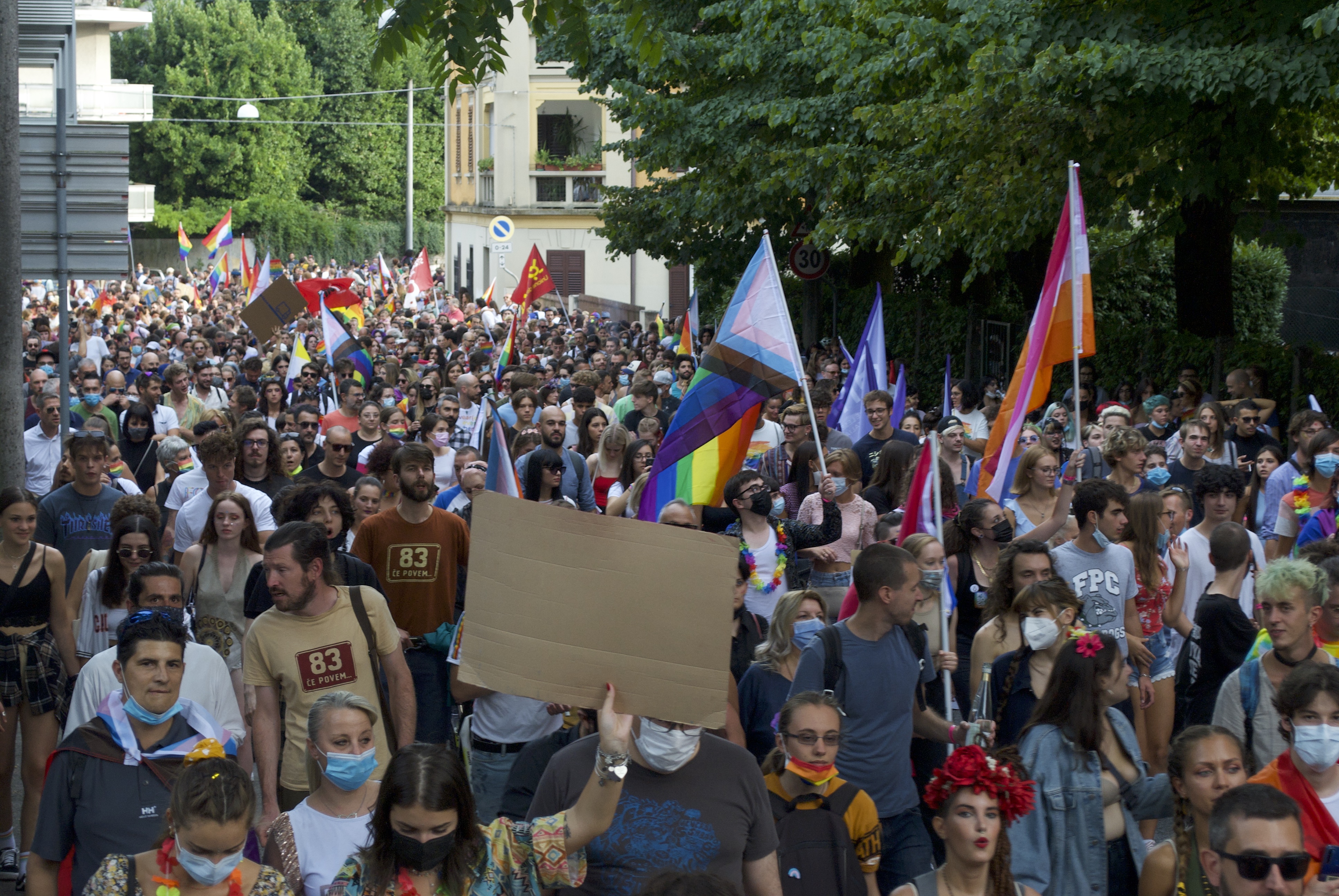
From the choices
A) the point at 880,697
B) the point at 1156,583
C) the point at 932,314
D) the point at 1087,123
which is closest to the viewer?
the point at 880,697

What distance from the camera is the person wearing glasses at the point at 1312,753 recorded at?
169 inches

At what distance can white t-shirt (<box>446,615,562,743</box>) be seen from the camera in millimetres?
5926

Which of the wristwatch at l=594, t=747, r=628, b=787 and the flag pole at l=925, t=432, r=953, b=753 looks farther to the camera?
the flag pole at l=925, t=432, r=953, b=753

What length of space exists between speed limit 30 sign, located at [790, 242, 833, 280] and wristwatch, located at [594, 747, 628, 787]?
19.1 metres

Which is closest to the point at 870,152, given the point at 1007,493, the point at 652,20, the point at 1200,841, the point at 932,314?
the point at 932,314

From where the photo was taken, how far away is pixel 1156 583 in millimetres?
7078

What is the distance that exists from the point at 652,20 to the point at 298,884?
507 cm

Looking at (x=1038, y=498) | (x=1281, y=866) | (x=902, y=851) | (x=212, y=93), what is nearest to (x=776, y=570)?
(x=1038, y=498)

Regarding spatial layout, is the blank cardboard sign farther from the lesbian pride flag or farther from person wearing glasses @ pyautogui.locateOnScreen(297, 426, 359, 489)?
person wearing glasses @ pyautogui.locateOnScreen(297, 426, 359, 489)

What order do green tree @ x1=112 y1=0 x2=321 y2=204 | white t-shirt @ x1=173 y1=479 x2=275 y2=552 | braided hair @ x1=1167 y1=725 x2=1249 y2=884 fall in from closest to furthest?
1. braided hair @ x1=1167 y1=725 x2=1249 y2=884
2. white t-shirt @ x1=173 y1=479 x2=275 y2=552
3. green tree @ x1=112 y1=0 x2=321 y2=204

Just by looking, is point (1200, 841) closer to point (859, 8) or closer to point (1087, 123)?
point (1087, 123)

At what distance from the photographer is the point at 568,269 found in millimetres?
54406

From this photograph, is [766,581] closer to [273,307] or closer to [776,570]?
[776,570]

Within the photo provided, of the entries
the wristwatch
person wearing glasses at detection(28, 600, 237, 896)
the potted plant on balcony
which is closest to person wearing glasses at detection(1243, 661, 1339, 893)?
the wristwatch
